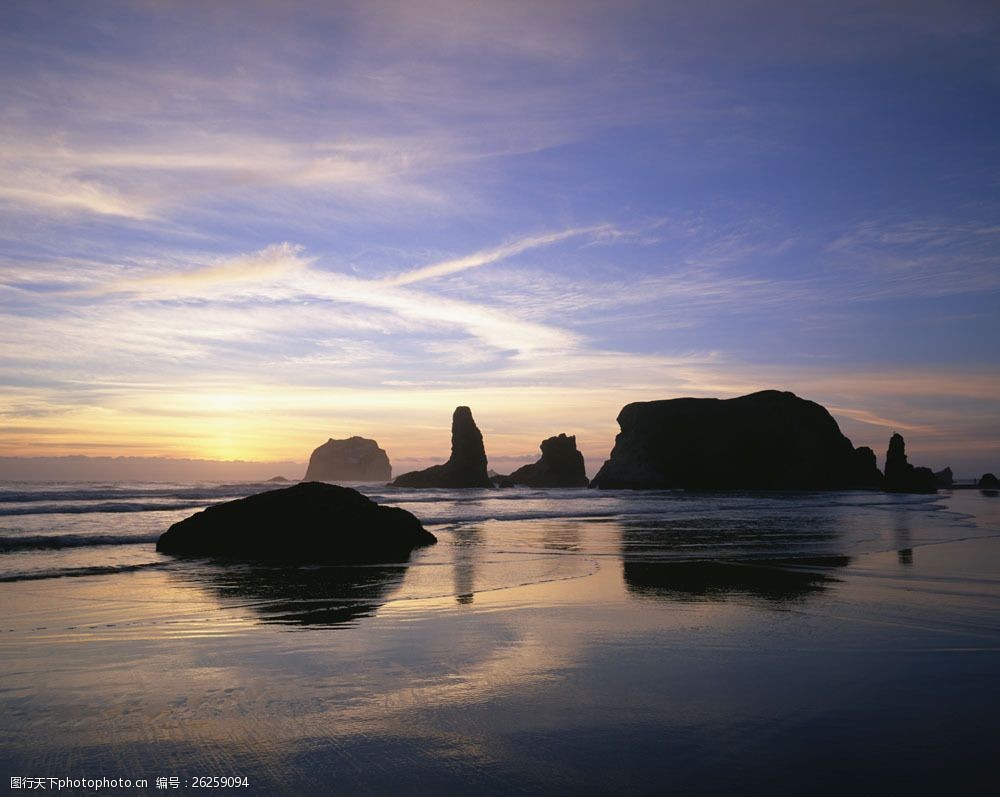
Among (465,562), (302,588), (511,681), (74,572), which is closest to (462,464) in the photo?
(465,562)

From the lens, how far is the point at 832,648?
18.7 ft

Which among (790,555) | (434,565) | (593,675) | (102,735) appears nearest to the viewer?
(102,735)

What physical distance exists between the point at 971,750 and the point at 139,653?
617 cm

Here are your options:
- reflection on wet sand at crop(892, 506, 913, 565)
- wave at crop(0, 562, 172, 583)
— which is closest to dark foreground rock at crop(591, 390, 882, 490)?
reflection on wet sand at crop(892, 506, 913, 565)

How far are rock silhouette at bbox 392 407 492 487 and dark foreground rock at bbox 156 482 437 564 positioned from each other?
95.3m

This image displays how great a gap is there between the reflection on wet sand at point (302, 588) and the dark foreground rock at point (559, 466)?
12186cm

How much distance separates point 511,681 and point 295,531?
11344mm

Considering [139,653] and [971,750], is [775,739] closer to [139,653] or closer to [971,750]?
[971,750]

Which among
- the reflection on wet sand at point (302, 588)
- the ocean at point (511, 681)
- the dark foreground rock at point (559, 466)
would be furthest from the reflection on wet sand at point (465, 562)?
the dark foreground rock at point (559, 466)

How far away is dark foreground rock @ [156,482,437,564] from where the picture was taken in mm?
14562

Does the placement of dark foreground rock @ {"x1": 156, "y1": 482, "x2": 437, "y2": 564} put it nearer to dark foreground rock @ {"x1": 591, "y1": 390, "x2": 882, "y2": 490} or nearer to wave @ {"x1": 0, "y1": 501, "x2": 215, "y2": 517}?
wave @ {"x1": 0, "y1": 501, "x2": 215, "y2": 517}

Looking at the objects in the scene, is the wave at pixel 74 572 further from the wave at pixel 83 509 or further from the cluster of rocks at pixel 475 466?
the cluster of rocks at pixel 475 466

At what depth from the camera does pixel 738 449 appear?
110 meters

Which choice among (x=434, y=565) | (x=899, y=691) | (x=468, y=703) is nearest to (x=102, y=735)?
(x=468, y=703)
